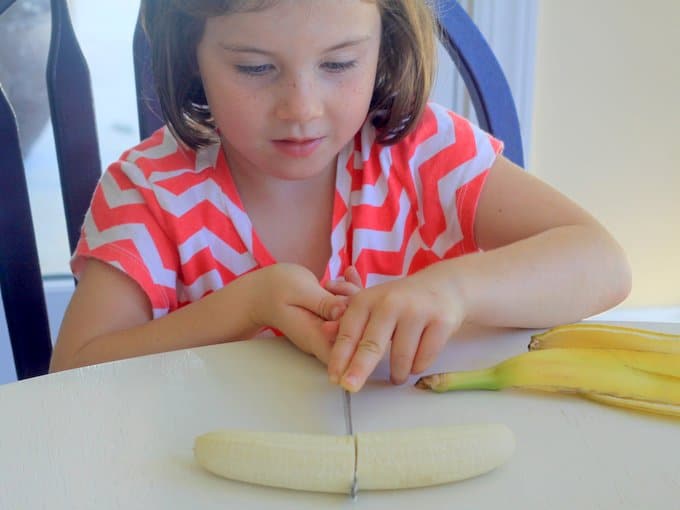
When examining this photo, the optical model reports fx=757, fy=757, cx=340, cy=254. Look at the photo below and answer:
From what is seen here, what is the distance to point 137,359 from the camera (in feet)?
1.91

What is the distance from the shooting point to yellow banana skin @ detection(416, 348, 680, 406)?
51 cm

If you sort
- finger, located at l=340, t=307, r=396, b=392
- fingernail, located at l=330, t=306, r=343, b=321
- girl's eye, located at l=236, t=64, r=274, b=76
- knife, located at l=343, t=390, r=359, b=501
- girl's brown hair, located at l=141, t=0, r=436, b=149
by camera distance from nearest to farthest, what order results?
1. knife, located at l=343, t=390, r=359, b=501
2. finger, located at l=340, t=307, r=396, b=392
3. fingernail, located at l=330, t=306, r=343, b=321
4. girl's eye, located at l=236, t=64, r=274, b=76
5. girl's brown hair, located at l=141, t=0, r=436, b=149

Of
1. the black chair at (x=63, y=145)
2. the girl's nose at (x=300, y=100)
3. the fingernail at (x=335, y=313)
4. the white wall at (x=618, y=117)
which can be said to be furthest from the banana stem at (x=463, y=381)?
the white wall at (x=618, y=117)

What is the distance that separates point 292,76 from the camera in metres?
0.70

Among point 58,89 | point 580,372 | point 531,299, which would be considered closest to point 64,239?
point 58,89

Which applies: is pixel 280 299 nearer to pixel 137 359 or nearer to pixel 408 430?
pixel 137 359

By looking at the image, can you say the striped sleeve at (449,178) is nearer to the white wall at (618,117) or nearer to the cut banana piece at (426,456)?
the cut banana piece at (426,456)

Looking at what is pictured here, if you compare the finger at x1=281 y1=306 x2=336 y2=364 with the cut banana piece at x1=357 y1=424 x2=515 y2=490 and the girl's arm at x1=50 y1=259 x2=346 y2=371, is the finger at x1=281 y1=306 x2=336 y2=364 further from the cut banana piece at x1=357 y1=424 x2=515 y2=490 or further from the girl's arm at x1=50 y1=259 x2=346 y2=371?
the cut banana piece at x1=357 y1=424 x2=515 y2=490

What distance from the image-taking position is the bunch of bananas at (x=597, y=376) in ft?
1.66

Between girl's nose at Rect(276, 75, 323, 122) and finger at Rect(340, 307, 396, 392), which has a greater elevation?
girl's nose at Rect(276, 75, 323, 122)

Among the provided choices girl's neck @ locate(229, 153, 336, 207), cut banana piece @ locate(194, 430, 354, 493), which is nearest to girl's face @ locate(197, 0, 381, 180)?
girl's neck @ locate(229, 153, 336, 207)

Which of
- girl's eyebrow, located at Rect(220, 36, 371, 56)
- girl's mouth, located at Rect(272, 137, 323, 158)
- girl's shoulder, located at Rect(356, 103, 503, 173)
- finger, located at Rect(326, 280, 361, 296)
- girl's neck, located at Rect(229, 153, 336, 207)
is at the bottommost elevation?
finger, located at Rect(326, 280, 361, 296)

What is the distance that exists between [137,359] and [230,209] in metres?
0.34

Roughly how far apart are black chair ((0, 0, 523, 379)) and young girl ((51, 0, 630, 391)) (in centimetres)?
9
